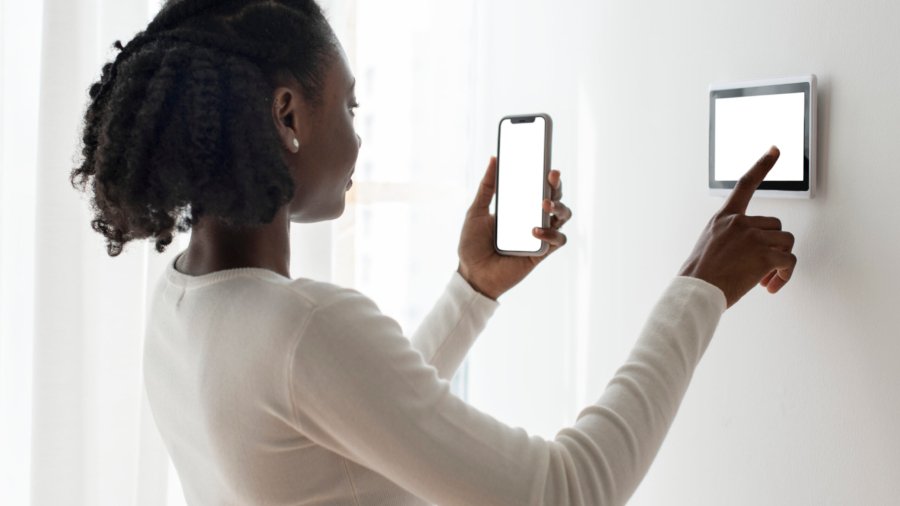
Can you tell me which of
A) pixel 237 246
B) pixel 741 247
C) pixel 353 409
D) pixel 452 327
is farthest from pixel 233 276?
pixel 741 247

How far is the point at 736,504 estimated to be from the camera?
858 mm

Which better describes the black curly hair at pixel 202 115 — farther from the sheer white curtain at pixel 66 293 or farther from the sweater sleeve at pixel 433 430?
the sheer white curtain at pixel 66 293

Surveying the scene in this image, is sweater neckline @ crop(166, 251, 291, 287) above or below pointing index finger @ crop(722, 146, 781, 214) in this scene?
below

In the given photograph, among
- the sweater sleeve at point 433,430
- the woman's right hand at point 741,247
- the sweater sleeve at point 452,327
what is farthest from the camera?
the sweater sleeve at point 452,327

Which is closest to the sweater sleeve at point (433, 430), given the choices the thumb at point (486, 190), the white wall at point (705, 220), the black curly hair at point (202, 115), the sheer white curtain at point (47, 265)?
the black curly hair at point (202, 115)

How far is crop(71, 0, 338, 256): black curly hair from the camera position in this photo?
0.58m

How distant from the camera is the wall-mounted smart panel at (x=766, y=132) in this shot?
0.75m

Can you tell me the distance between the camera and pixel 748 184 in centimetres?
72

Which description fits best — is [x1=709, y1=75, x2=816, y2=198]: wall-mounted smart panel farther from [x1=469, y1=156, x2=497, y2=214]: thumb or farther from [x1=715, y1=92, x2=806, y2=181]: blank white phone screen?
[x1=469, y1=156, x2=497, y2=214]: thumb

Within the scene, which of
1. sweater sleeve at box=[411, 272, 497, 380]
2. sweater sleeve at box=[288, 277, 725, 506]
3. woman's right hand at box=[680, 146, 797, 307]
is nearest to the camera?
sweater sleeve at box=[288, 277, 725, 506]

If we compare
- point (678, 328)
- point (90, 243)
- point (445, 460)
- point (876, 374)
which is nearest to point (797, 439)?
point (876, 374)

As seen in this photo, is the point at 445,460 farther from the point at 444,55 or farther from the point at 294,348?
the point at 444,55

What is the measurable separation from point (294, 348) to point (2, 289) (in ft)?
1.67

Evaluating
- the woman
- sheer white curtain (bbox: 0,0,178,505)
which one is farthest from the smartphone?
sheer white curtain (bbox: 0,0,178,505)
